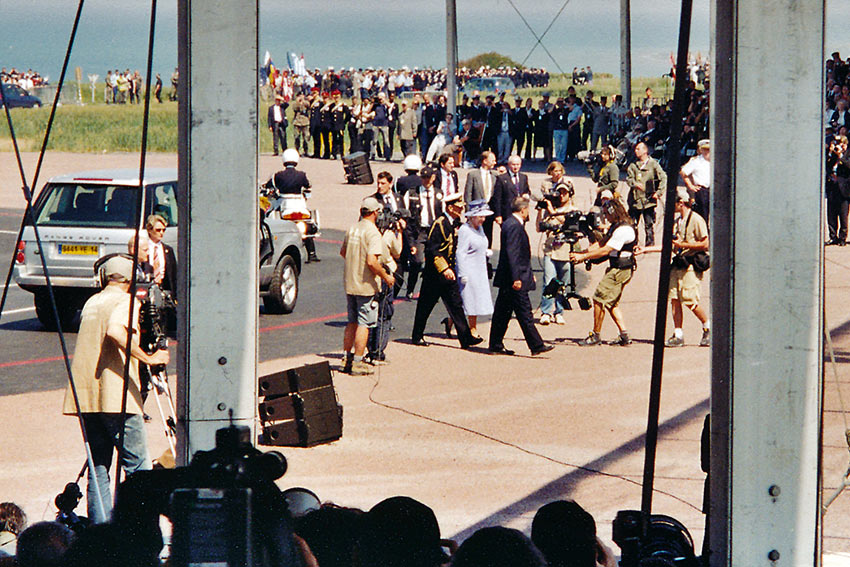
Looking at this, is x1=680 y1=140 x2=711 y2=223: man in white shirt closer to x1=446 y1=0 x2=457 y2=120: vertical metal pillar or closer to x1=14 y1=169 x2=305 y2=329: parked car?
x1=14 y1=169 x2=305 y2=329: parked car

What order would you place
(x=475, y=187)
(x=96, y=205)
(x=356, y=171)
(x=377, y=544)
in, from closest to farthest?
(x=377, y=544) → (x=96, y=205) → (x=475, y=187) → (x=356, y=171)

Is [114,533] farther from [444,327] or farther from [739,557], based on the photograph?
[444,327]

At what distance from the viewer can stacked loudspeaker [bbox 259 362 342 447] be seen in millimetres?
9750

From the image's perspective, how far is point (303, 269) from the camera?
20.0 meters

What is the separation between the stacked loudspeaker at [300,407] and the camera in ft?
32.0

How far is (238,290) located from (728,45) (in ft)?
7.12

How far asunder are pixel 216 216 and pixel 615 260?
8.68 metres

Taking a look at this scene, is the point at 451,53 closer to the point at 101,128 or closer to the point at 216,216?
the point at 101,128

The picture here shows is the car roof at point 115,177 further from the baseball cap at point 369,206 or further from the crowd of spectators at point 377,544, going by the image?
the crowd of spectators at point 377,544

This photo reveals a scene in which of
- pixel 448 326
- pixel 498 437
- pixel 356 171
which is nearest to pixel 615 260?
pixel 448 326

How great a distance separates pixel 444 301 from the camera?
13695 mm

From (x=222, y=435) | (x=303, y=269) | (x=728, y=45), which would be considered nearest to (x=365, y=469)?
(x=222, y=435)

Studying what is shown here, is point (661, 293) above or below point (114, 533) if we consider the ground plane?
above

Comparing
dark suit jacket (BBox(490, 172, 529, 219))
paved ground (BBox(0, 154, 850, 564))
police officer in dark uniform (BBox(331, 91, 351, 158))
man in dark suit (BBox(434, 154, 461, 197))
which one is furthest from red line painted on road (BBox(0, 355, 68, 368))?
police officer in dark uniform (BBox(331, 91, 351, 158))
